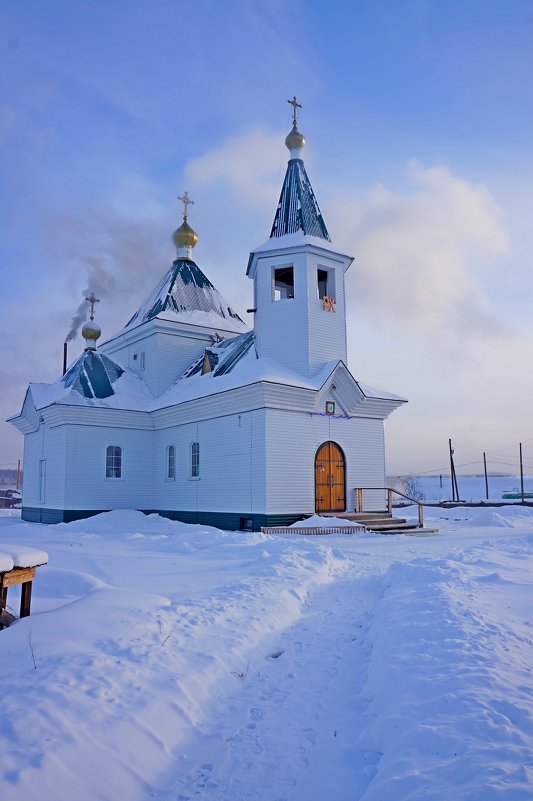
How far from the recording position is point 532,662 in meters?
4.75

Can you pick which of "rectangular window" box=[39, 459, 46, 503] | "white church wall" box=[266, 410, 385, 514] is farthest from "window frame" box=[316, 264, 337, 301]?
"rectangular window" box=[39, 459, 46, 503]

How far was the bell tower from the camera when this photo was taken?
18.8 metres

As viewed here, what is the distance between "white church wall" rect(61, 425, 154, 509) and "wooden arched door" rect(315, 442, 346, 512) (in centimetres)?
732

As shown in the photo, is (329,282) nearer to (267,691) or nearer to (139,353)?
(139,353)

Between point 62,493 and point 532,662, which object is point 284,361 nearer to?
point 62,493

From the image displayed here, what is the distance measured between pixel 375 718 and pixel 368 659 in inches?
57.5

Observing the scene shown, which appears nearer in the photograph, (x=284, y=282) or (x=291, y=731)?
(x=291, y=731)

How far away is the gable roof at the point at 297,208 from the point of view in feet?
65.7

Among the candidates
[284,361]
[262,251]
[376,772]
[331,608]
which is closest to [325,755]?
[376,772]

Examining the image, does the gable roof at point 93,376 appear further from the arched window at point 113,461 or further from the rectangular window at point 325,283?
the rectangular window at point 325,283

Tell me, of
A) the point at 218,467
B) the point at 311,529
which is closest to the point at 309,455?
the point at 311,529

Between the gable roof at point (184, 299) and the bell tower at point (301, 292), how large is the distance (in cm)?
562

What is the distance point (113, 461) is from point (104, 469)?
495mm

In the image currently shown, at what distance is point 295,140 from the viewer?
21.5 metres
